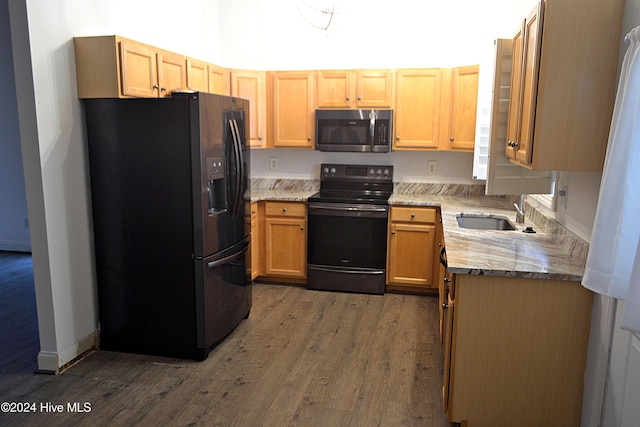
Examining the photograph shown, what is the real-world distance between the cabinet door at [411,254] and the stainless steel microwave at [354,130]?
2.52ft

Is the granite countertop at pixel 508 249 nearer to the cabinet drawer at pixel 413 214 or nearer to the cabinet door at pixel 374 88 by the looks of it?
the cabinet drawer at pixel 413 214

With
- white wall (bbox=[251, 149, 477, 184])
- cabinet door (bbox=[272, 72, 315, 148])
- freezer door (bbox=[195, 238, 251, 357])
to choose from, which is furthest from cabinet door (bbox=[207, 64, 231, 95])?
freezer door (bbox=[195, 238, 251, 357])

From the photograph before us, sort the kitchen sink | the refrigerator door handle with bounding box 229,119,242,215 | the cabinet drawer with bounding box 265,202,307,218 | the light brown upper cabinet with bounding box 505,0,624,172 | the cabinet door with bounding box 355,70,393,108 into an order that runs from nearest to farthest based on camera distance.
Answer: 1. the light brown upper cabinet with bounding box 505,0,624,172
2. the refrigerator door handle with bounding box 229,119,242,215
3. the kitchen sink
4. the cabinet door with bounding box 355,70,393,108
5. the cabinet drawer with bounding box 265,202,307,218

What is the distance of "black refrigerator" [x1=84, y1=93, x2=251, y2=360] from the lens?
2910 mm

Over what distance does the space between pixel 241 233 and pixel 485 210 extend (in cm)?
195

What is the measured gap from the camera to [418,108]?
14.2ft

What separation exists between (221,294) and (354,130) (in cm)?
205

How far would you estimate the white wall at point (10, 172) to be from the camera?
17.3 feet

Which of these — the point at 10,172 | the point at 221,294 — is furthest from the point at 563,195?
the point at 10,172

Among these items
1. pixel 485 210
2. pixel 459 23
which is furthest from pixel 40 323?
pixel 459 23

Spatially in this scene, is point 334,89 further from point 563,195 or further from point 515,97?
point 563,195

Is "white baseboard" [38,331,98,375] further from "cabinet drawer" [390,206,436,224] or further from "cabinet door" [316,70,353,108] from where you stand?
"cabinet door" [316,70,353,108]

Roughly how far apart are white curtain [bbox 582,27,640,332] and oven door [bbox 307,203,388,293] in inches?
104

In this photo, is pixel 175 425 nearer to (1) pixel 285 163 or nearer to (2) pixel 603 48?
(2) pixel 603 48
